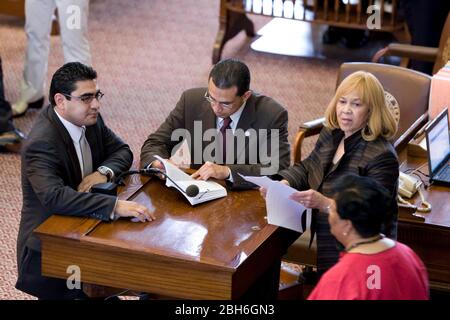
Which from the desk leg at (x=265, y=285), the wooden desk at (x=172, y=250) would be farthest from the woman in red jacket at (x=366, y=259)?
the desk leg at (x=265, y=285)

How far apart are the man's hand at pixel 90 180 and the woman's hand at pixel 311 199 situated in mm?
794

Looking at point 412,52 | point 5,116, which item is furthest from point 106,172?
point 412,52

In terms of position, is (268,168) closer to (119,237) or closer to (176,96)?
(119,237)

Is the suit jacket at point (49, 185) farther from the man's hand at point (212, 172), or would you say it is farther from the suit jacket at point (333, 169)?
the suit jacket at point (333, 169)

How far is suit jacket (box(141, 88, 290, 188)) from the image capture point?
14.0 ft

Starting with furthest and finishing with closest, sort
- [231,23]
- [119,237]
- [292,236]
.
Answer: [231,23], [292,236], [119,237]

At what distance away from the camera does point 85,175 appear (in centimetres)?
402

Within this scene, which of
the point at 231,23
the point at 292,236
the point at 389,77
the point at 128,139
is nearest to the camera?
the point at 292,236

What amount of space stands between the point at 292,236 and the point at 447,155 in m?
1.13

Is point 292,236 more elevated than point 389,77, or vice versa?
point 389,77

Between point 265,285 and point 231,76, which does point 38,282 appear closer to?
point 265,285

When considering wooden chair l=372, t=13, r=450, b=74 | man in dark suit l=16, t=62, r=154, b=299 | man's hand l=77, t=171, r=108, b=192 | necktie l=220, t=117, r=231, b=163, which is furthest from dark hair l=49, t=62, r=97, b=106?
wooden chair l=372, t=13, r=450, b=74

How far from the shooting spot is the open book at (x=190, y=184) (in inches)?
150

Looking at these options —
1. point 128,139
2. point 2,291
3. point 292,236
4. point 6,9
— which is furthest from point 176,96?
point 292,236
